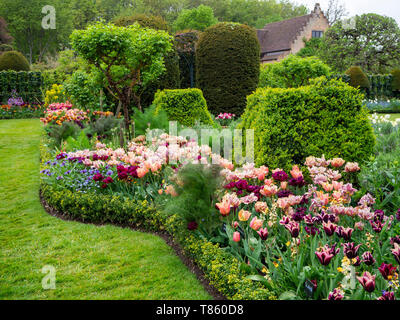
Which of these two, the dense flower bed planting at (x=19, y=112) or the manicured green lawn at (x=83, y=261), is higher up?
the dense flower bed planting at (x=19, y=112)

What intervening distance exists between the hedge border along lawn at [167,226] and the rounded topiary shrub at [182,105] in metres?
3.98

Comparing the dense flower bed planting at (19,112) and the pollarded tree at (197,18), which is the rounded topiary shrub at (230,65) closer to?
the dense flower bed planting at (19,112)

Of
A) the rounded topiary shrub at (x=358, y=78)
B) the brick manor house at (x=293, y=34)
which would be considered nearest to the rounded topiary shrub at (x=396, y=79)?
the rounded topiary shrub at (x=358, y=78)

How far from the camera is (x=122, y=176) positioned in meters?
4.52

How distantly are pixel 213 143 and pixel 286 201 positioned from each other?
3263 millimetres

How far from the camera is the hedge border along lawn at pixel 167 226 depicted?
273cm

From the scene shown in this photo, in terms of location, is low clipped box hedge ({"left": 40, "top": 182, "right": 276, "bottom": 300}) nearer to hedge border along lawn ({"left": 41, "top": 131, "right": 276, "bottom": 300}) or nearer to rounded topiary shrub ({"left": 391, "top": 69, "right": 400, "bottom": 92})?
hedge border along lawn ({"left": 41, "top": 131, "right": 276, "bottom": 300})

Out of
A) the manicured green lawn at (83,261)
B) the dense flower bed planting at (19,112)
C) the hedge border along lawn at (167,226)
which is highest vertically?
the dense flower bed planting at (19,112)

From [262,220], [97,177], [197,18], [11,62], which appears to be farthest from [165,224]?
[197,18]

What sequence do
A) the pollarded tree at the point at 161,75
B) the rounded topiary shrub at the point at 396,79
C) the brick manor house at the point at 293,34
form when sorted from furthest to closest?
the brick manor house at the point at 293,34, the rounded topiary shrub at the point at 396,79, the pollarded tree at the point at 161,75

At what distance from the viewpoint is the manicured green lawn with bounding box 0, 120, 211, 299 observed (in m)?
3.18
